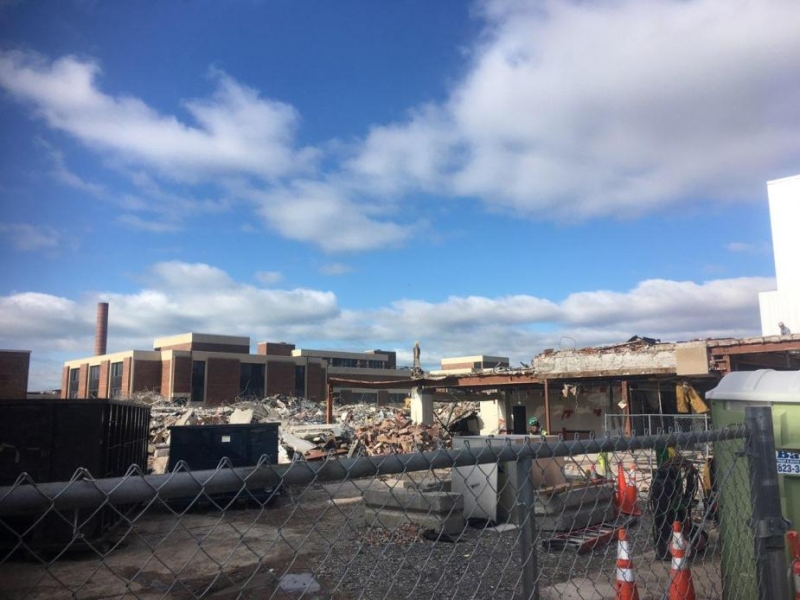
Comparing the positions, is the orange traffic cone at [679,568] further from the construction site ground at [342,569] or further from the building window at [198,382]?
the building window at [198,382]

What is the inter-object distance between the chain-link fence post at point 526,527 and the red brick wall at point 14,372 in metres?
34.2

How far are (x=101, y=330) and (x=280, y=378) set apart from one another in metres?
22.0

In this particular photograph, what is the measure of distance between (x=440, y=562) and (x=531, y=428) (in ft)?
37.8

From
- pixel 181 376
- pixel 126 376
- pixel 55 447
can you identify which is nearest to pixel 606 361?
pixel 55 447

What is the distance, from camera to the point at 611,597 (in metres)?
6.30

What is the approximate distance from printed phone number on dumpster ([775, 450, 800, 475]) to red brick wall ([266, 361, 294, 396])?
2515 inches

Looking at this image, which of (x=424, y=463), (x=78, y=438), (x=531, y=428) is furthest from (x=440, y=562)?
(x=531, y=428)

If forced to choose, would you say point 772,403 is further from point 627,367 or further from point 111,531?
point 627,367

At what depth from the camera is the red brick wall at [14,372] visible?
30.7 metres

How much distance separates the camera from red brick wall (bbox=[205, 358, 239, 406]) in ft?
202

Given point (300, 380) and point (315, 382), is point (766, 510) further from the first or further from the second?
point (315, 382)

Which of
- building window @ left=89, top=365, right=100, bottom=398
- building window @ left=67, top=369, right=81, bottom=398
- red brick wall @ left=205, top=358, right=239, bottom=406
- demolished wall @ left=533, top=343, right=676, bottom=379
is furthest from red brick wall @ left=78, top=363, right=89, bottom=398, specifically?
demolished wall @ left=533, top=343, right=676, bottom=379

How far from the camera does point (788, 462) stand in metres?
3.73

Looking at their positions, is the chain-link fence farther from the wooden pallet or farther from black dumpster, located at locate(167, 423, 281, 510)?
black dumpster, located at locate(167, 423, 281, 510)
